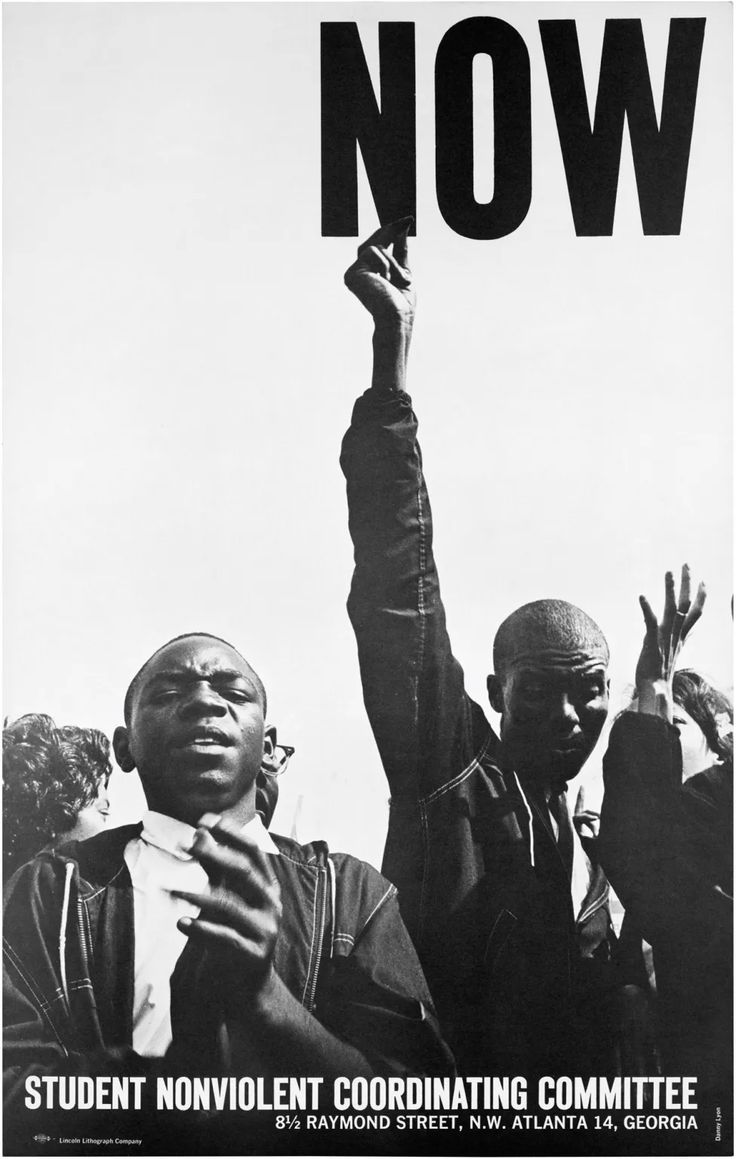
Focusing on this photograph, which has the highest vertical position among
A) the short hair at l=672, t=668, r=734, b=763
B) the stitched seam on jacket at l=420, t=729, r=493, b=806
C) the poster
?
the poster

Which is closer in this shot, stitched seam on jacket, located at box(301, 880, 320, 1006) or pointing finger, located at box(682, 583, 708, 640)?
stitched seam on jacket, located at box(301, 880, 320, 1006)

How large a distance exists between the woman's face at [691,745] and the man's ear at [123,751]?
1197mm

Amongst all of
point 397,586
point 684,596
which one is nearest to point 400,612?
point 397,586

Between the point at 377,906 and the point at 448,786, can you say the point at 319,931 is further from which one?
the point at 448,786

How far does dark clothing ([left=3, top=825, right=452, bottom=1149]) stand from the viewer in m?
2.40

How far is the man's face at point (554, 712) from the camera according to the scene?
8.17 ft

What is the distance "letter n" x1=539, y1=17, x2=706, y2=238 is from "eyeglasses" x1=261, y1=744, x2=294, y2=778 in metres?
1.39

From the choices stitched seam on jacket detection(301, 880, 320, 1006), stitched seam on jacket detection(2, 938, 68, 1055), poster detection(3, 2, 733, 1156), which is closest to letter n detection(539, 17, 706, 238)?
poster detection(3, 2, 733, 1156)

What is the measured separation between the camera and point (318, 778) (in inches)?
97.2

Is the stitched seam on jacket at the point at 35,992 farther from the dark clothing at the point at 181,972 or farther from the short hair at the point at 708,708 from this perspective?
the short hair at the point at 708,708

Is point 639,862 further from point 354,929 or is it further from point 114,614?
point 114,614

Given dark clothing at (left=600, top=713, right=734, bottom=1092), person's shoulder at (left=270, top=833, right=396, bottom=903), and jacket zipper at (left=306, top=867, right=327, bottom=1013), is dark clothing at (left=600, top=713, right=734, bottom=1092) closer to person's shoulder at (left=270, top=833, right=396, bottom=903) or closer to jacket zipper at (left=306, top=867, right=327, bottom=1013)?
person's shoulder at (left=270, top=833, right=396, bottom=903)

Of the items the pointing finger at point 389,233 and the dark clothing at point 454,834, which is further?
the pointing finger at point 389,233

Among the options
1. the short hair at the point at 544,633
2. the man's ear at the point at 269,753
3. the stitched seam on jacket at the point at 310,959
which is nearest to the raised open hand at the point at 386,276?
the short hair at the point at 544,633
